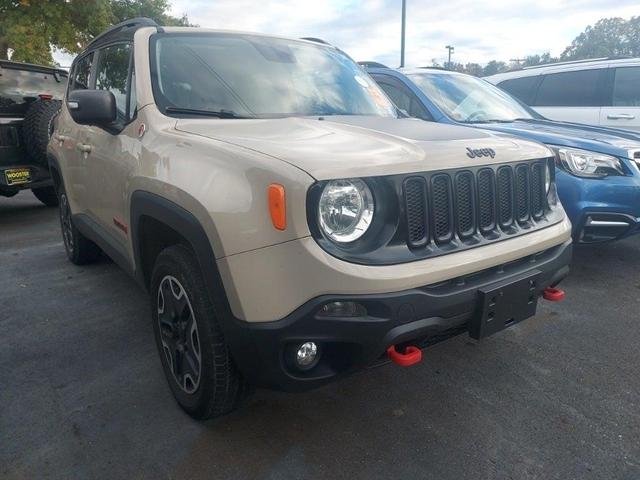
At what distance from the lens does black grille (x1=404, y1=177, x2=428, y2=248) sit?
76.5 inches

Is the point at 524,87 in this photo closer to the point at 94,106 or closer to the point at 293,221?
the point at 94,106

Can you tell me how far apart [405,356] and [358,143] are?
0.87 meters

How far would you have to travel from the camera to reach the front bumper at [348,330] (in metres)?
1.81

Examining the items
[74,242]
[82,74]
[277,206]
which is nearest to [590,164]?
[277,206]

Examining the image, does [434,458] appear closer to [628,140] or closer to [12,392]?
→ [12,392]

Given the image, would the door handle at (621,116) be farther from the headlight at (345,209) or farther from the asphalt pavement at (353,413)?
the headlight at (345,209)

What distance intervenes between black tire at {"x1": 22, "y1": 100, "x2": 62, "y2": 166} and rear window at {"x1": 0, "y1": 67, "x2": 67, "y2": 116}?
0.29 meters

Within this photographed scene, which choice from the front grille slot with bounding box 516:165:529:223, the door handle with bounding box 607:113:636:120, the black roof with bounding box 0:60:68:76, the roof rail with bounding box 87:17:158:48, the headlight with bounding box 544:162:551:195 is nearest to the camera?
the front grille slot with bounding box 516:165:529:223

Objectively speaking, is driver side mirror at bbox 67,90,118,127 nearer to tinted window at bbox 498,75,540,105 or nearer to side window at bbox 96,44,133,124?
side window at bbox 96,44,133,124

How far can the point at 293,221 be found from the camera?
175cm

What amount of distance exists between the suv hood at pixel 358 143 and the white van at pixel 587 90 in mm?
4864

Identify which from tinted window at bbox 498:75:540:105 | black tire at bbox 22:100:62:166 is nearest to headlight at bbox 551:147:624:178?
tinted window at bbox 498:75:540:105

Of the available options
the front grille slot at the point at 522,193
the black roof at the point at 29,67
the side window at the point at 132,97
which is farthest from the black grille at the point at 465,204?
the black roof at the point at 29,67

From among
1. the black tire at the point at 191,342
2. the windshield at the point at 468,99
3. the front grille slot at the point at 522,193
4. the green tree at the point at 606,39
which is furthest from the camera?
the green tree at the point at 606,39
